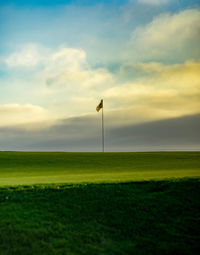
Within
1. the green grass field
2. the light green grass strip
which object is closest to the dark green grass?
the green grass field

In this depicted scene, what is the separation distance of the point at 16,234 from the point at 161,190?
5889 mm

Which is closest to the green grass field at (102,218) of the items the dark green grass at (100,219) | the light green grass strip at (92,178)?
the dark green grass at (100,219)

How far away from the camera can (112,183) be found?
38.1ft

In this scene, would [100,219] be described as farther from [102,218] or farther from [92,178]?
[92,178]

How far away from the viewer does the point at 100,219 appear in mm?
8500

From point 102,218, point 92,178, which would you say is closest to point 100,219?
point 102,218

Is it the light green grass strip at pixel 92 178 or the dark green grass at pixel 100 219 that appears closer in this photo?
the dark green grass at pixel 100 219

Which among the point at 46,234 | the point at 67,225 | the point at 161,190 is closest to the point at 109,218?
the point at 67,225

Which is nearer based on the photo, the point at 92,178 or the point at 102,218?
the point at 102,218

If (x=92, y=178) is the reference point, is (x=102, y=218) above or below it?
below

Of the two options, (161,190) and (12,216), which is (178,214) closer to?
(161,190)

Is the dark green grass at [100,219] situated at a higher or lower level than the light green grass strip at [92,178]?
lower

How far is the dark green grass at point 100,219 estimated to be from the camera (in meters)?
7.12

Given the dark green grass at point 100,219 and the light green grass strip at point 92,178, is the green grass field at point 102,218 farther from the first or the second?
the light green grass strip at point 92,178
